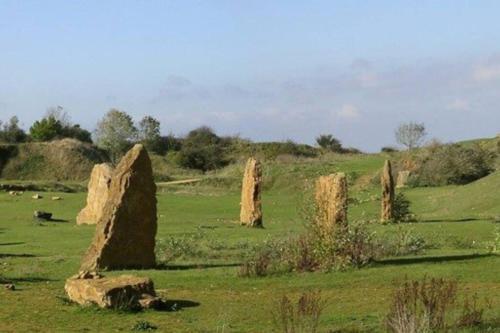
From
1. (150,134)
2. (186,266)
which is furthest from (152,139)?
(186,266)

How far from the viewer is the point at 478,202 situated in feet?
146

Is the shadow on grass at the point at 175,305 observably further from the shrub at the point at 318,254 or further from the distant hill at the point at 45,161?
the distant hill at the point at 45,161

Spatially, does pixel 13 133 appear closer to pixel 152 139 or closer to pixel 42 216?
pixel 152 139

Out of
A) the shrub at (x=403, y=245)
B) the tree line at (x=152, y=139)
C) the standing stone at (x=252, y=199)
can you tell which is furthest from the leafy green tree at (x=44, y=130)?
the shrub at (x=403, y=245)

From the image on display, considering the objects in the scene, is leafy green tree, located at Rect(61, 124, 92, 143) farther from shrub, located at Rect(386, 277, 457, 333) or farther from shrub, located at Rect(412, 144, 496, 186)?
shrub, located at Rect(386, 277, 457, 333)

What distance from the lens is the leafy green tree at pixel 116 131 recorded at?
10804 cm

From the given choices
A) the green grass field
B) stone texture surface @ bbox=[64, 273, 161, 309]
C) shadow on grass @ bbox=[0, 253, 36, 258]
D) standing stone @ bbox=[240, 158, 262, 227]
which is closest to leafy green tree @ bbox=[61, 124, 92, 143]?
the green grass field

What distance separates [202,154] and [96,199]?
64.9 meters

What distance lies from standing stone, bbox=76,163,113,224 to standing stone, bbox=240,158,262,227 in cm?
633

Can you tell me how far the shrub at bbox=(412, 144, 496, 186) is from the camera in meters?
60.5

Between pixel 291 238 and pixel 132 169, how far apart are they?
4800mm

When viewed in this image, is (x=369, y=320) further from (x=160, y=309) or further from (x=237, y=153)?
(x=237, y=153)

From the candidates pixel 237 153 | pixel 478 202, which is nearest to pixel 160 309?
pixel 478 202

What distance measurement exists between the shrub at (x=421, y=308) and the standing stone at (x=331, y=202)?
30.3 ft
